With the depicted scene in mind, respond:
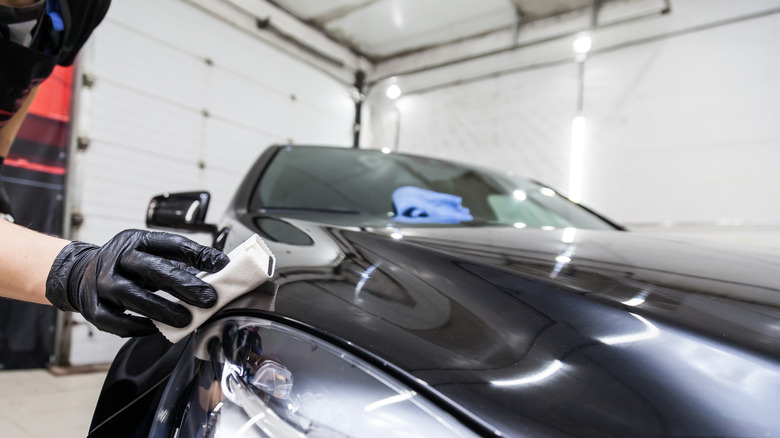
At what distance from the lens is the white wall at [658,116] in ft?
12.2

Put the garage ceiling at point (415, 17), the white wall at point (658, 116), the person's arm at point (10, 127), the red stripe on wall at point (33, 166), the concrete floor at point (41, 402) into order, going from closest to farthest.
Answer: the person's arm at point (10, 127)
the concrete floor at point (41, 402)
the red stripe on wall at point (33, 166)
the white wall at point (658, 116)
the garage ceiling at point (415, 17)

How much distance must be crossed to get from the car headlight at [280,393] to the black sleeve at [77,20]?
1.13m

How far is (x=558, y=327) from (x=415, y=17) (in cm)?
505

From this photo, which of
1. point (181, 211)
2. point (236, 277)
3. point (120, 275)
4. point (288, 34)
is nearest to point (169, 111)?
point (288, 34)

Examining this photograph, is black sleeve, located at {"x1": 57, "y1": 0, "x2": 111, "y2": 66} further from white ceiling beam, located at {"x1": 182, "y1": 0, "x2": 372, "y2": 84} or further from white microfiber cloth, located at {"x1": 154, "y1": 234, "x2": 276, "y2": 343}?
white ceiling beam, located at {"x1": 182, "y1": 0, "x2": 372, "y2": 84}

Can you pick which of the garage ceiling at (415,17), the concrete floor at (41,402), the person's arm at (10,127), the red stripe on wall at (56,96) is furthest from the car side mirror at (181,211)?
the garage ceiling at (415,17)

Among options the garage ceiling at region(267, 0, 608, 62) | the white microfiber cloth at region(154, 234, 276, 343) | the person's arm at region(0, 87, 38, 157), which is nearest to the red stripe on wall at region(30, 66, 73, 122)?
the person's arm at region(0, 87, 38, 157)

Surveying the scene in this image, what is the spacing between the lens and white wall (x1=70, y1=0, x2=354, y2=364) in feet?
11.2

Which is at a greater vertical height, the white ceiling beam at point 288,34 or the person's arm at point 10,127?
the white ceiling beam at point 288,34

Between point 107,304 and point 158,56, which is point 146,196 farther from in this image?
point 107,304

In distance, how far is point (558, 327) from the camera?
16.7 inches

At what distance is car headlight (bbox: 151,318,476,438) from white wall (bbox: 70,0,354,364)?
2.65 meters

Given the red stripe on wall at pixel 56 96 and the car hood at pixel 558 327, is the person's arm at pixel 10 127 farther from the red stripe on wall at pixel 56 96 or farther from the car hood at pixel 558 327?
the red stripe on wall at pixel 56 96

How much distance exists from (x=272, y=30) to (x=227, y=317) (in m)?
4.95
